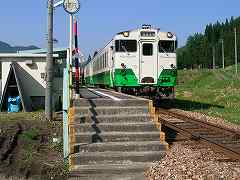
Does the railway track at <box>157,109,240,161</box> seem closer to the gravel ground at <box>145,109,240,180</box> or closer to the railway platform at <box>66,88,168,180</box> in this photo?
the gravel ground at <box>145,109,240,180</box>

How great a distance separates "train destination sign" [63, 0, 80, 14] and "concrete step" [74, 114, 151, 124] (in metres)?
3.38

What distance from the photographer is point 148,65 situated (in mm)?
19609

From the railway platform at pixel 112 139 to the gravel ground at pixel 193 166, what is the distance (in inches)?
10.0

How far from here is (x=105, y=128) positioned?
30.6 feet

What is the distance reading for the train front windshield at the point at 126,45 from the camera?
19.7 m

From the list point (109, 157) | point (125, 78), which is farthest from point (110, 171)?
point (125, 78)

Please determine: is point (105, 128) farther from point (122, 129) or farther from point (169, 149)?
point (169, 149)

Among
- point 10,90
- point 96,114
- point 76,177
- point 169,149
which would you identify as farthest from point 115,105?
point 10,90

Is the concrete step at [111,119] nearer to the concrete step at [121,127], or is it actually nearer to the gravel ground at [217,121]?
the concrete step at [121,127]

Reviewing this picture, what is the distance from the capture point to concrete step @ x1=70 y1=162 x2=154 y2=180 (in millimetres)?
7655

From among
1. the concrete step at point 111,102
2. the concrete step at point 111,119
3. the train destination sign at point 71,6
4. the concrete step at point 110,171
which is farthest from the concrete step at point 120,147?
the train destination sign at point 71,6

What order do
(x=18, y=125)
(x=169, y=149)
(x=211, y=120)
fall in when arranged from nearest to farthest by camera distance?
(x=169, y=149)
(x=18, y=125)
(x=211, y=120)

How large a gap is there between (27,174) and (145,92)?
12.7 metres

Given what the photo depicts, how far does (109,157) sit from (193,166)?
1.47 m
